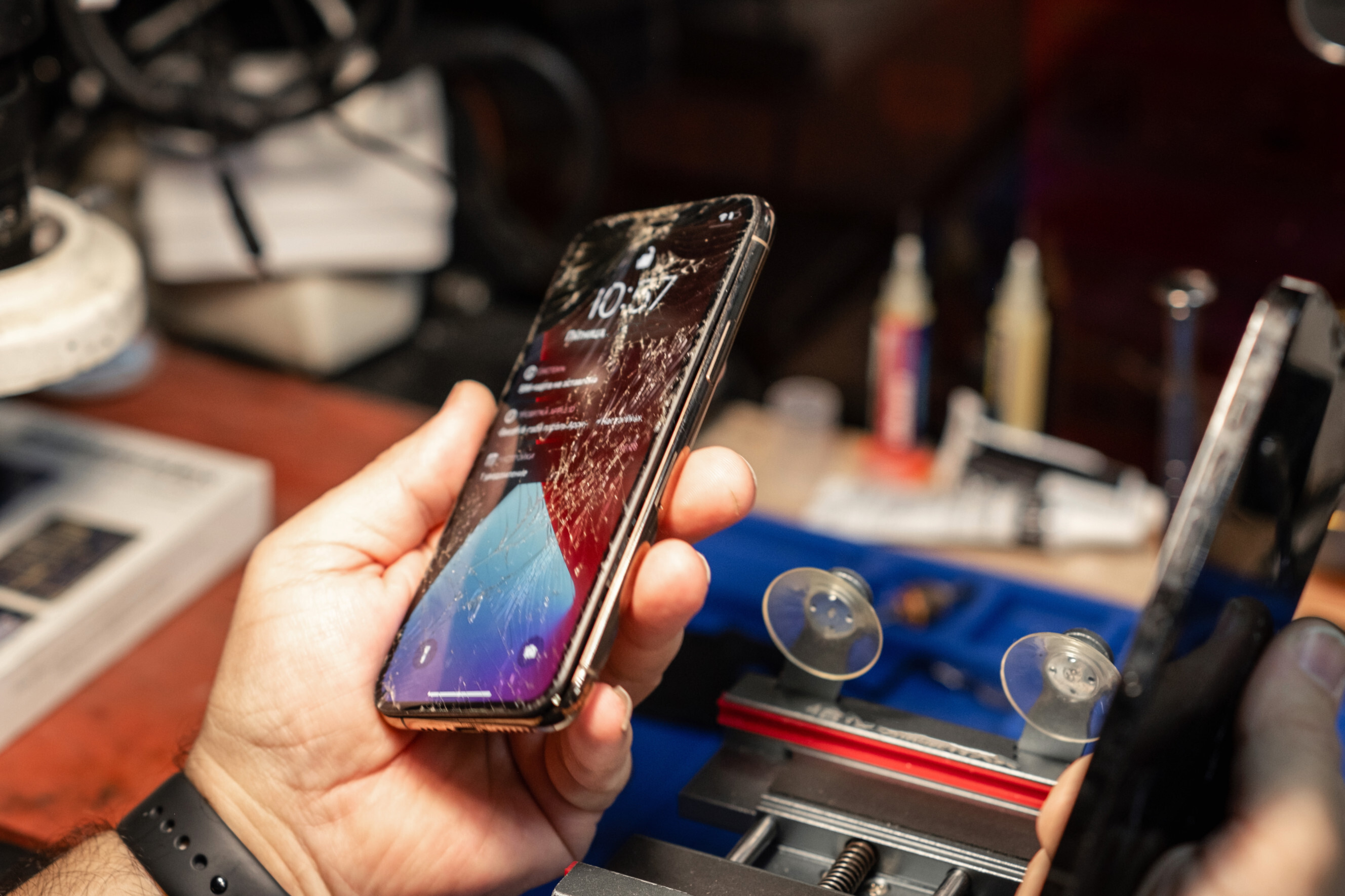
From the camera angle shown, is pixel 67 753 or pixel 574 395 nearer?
pixel 574 395

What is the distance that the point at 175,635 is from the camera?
30.7 inches

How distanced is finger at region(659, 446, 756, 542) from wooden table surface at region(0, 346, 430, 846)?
1.06 feet

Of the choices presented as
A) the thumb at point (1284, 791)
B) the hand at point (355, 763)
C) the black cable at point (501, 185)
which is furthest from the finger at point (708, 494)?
the black cable at point (501, 185)

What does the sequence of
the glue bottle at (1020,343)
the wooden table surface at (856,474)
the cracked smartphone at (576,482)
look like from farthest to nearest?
the glue bottle at (1020,343)
the wooden table surface at (856,474)
the cracked smartphone at (576,482)

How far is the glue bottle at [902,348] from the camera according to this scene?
985 millimetres

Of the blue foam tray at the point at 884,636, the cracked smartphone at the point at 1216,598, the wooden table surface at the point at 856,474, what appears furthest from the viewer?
the wooden table surface at the point at 856,474

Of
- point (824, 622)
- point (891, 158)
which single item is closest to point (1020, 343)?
point (891, 158)

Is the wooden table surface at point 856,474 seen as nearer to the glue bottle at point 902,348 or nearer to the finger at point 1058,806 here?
the glue bottle at point 902,348

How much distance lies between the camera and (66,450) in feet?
2.85

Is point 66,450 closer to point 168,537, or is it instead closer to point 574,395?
point 168,537

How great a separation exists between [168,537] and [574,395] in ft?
1.33

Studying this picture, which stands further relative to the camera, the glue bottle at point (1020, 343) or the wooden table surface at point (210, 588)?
the glue bottle at point (1020, 343)

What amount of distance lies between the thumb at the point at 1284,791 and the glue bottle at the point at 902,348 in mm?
624

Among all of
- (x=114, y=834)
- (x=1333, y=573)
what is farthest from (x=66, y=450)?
(x=1333, y=573)
